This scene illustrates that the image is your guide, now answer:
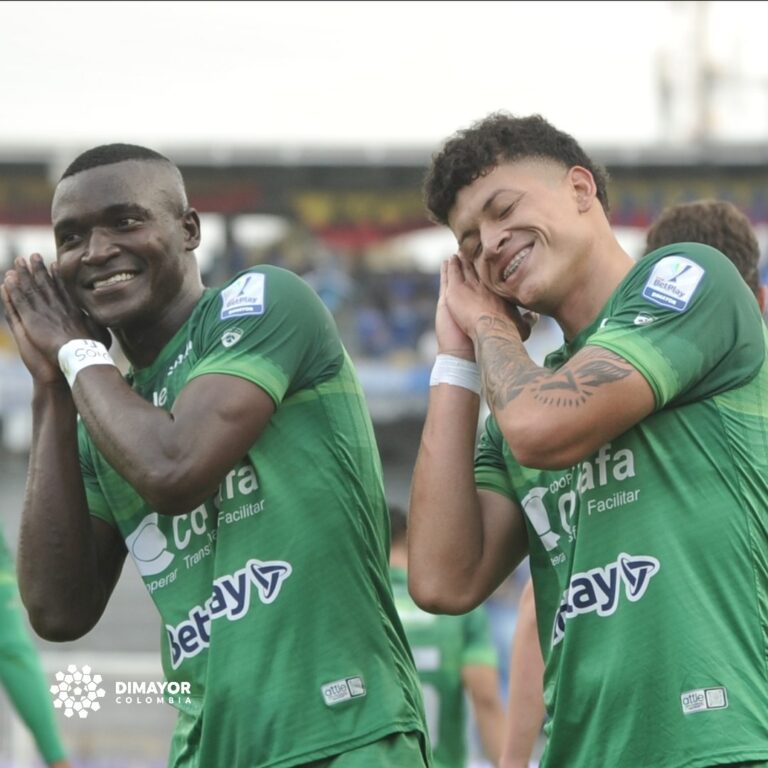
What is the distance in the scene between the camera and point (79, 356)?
3.82 m

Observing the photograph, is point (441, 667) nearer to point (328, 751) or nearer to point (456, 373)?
point (456, 373)

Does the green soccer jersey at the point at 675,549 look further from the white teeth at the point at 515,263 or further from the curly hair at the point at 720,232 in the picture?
the curly hair at the point at 720,232

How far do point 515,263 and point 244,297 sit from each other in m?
0.67

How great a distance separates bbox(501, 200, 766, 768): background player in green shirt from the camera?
4.55 m

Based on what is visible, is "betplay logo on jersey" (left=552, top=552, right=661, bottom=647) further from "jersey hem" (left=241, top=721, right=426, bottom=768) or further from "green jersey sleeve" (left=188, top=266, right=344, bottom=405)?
"green jersey sleeve" (left=188, top=266, right=344, bottom=405)

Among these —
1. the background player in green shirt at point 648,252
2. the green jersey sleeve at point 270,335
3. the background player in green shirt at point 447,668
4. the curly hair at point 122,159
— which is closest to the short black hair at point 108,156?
the curly hair at point 122,159

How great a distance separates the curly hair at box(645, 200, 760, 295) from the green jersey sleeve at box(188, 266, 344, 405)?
49.6 inches

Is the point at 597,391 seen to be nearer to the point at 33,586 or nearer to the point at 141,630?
the point at 33,586

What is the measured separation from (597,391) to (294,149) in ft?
84.4

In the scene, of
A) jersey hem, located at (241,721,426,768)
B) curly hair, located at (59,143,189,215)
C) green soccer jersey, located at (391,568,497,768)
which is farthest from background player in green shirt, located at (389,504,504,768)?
jersey hem, located at (241,721,426,768)

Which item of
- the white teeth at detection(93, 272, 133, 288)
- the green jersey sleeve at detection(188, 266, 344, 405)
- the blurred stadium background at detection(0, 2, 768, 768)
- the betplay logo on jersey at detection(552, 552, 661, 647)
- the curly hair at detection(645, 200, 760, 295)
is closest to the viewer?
the betplay logo on jersey at detection(552, 552, 661, 647)

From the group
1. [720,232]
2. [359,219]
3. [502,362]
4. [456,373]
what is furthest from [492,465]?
[359,219]

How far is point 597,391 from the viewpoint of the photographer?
324 centimetres

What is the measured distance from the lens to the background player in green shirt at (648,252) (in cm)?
455
